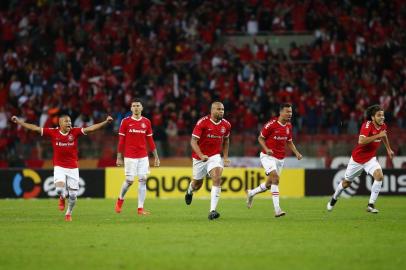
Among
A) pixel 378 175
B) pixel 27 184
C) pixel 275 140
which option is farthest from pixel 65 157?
pixel 27 184

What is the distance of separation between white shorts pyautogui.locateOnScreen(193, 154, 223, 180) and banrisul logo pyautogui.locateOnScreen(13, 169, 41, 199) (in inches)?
405

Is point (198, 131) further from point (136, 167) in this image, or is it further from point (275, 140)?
point (136, 167)

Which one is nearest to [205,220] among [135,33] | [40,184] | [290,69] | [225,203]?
[225,203]

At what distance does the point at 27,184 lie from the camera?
92.6 ft

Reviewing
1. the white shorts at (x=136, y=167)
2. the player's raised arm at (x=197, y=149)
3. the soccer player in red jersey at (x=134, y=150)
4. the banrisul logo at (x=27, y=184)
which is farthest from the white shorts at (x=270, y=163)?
the banrisul logo at (x=27, y=184)

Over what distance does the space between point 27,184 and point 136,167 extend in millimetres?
8961

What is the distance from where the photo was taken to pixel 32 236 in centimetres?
1446

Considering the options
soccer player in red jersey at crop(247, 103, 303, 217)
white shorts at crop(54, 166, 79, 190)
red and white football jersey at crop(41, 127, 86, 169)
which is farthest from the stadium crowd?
white shorts at crop(54, 166, 79, 190)

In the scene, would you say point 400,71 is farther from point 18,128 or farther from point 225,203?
point 18,128

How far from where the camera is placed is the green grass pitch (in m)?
11.2

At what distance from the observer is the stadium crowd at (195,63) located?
32.0 m

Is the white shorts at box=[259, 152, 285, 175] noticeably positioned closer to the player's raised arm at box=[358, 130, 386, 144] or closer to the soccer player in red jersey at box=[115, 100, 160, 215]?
the player's raised arm at box=[358, 130, 386, 144]

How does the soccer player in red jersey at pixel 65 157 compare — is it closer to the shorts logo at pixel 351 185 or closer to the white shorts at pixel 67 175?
the white shorts at pixel 67 175

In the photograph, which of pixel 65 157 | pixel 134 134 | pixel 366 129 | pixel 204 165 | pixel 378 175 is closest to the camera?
pixel 65 157
